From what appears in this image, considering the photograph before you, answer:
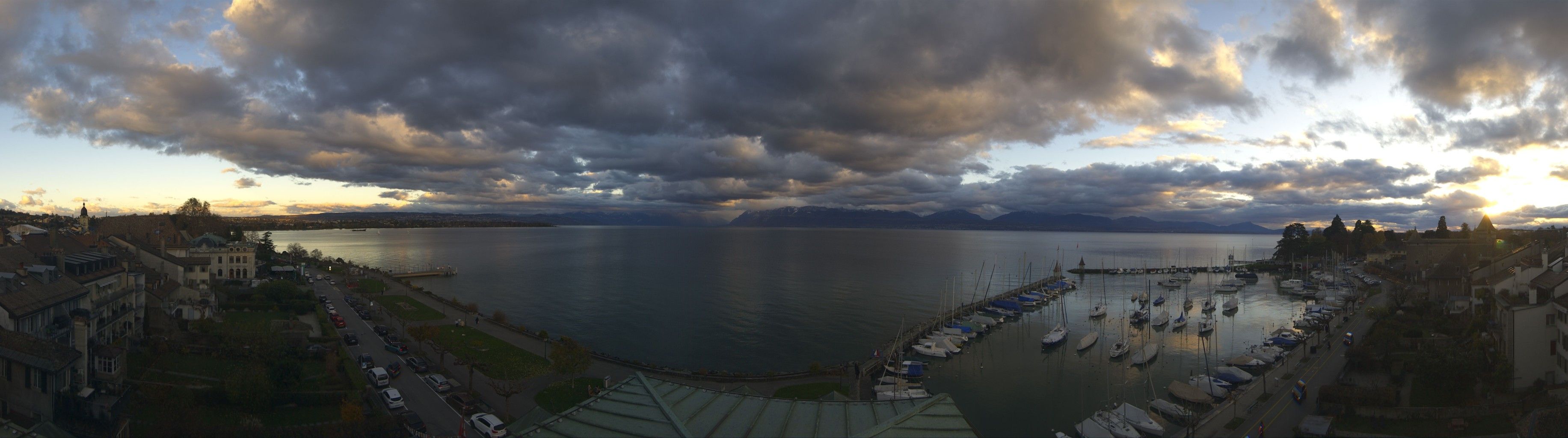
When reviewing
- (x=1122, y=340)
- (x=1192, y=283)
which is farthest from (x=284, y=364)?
(x=1192, y=283)

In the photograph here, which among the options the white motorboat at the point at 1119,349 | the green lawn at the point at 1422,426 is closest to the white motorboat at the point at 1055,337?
the white motorboat at the point at 1119,349

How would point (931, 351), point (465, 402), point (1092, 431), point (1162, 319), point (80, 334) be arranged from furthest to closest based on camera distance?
1. point (1162, 319)
2. point (931, 351)
3. point (1092, 431)
4. point (465, 402)
5. point (80, 334)

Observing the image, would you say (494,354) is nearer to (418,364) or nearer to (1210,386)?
(418,364)

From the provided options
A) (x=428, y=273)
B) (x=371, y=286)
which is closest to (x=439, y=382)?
(x=371, y=286)

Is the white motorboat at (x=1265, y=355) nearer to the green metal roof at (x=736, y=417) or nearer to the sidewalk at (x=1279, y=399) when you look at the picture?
the sidewalk at (x=1279, y=399)

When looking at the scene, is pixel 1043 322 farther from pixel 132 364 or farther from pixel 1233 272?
pixel 1233 272

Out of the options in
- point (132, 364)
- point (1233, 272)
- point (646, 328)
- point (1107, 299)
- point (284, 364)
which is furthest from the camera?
point (1233, 272)
